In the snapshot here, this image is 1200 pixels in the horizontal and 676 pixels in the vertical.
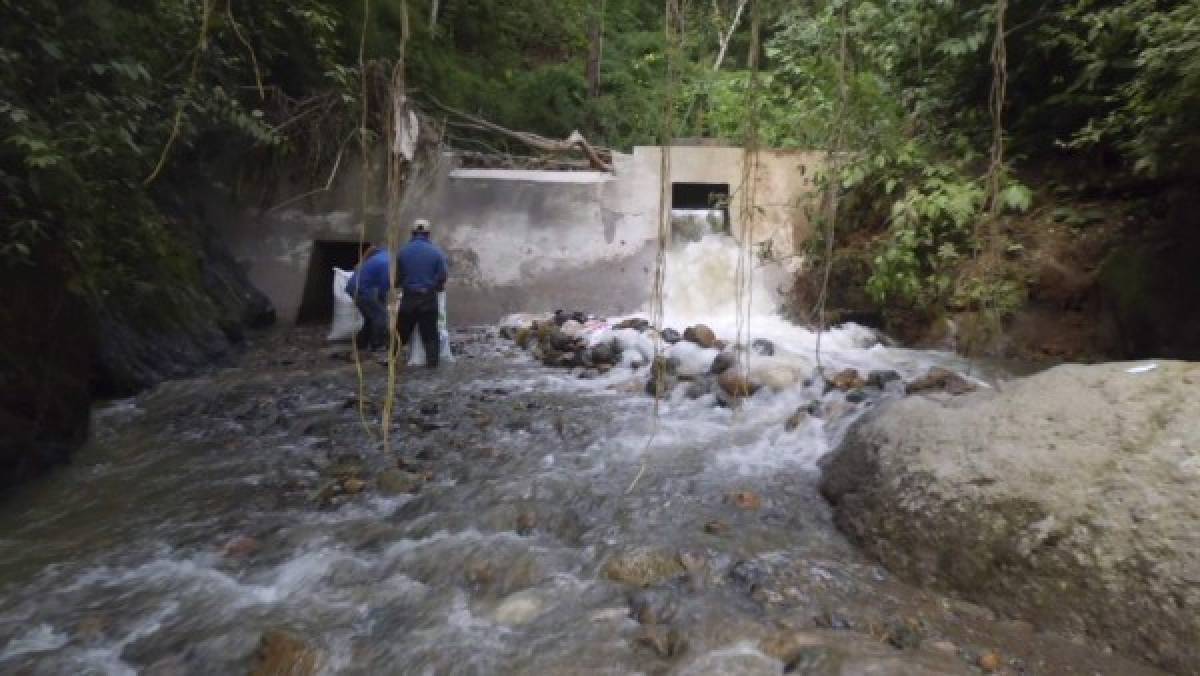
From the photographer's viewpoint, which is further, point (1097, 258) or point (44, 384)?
point (1097, 258)

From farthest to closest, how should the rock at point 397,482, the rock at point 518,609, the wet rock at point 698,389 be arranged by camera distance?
the wet rock at point 698,389, the rock at point 397,482, the rock at point 518,609

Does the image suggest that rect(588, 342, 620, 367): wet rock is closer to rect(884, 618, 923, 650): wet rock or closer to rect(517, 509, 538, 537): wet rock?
rect(517, 509, 538, 537): wet rock

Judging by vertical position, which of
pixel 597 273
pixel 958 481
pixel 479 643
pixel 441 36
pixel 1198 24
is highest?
pixel 441 36

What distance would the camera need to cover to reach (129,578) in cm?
334

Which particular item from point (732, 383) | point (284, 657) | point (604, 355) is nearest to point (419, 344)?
point (604, 355)

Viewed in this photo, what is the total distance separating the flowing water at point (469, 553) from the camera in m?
2.78

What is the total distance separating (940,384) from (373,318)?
5726 millimetres

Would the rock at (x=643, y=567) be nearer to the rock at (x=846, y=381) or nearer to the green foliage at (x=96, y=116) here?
the green foliage at (x=96, y=116)

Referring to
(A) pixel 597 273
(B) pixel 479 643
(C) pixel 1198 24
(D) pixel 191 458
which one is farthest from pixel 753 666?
(A) pixel 597 273

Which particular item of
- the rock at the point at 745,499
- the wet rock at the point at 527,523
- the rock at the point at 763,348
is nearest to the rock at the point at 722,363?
the rock at the point at 763,348

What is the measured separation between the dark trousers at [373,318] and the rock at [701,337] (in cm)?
328

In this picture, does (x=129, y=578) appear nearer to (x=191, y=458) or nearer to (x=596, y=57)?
(x=191, y=458)

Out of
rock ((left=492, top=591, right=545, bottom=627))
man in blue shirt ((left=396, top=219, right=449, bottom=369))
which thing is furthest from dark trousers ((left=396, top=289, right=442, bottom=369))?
rock ((left=492, top=591, right=545, bottom=627))

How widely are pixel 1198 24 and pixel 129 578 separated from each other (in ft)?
22.3
